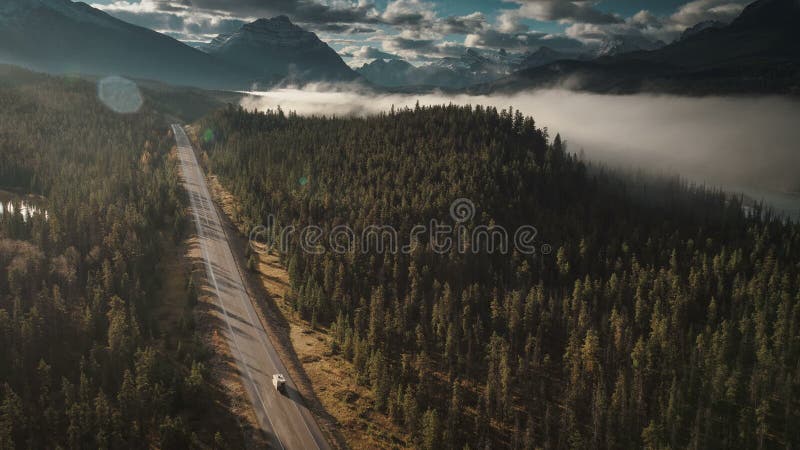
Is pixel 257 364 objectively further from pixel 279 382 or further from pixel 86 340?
pixel 86 340

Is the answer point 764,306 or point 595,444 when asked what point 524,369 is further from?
point 764,306

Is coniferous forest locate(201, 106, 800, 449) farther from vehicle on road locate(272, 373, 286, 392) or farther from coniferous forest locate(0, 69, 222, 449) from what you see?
coniferous forest locate(0, 69, 222, 449)

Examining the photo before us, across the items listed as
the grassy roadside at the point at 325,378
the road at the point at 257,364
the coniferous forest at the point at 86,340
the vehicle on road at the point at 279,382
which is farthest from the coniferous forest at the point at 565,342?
the coniferous forest at the point at 86,340

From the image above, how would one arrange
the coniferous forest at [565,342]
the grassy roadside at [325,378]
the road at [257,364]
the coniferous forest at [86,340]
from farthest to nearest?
the coniferous forest at [565,342] < the grassy roadside at [325,378] < the road at [257,364] < the coniferous forest at [86,340]

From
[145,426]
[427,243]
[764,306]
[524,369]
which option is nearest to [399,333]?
[524,369]

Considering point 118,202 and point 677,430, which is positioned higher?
point 118,202

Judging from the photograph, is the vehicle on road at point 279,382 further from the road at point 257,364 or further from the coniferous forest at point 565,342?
the coniferous forest at point 565,342

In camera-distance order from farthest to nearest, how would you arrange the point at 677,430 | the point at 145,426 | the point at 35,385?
the point at 677,430 → the point at 35,385 → the point at 145,426

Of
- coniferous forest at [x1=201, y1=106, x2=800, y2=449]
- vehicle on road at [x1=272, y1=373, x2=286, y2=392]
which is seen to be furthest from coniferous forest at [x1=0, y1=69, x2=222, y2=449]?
coniferous forest at [x1=201, y1=106, x2=800, y2=449]
